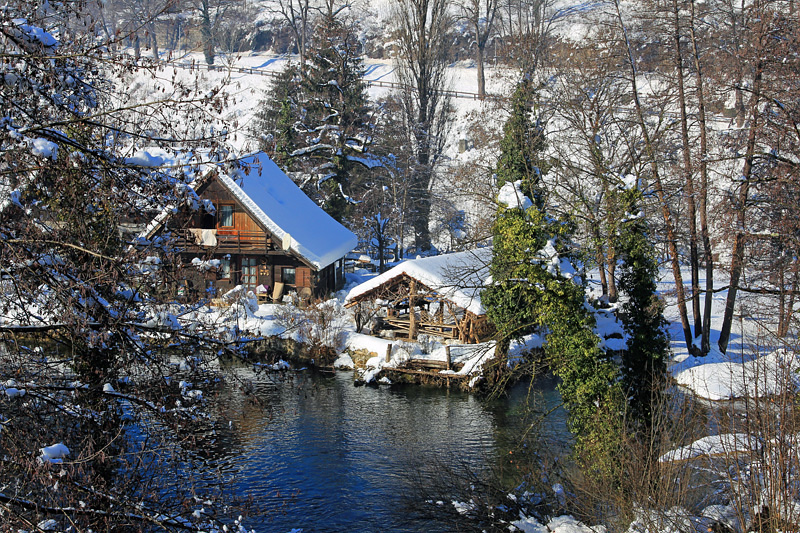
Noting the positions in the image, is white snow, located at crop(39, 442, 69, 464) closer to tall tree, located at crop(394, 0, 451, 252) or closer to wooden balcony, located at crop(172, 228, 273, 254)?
wooden balcony, located at crop(172, 228, 273, 254)

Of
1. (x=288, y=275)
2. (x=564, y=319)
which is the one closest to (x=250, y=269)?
(x=288, y=275)

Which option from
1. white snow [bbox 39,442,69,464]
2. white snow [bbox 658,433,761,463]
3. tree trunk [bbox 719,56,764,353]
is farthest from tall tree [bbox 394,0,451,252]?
white snow [bbox 39,442,69,464]

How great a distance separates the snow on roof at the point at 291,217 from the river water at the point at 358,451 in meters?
9.67

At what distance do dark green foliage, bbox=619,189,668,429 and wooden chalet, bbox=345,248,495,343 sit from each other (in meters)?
9.89

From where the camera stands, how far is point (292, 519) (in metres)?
12.5

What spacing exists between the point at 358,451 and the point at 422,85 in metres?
31.7

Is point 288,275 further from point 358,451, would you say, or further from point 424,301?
point 358,451

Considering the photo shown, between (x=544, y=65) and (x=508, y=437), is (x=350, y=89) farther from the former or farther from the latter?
(x=508, y=437)

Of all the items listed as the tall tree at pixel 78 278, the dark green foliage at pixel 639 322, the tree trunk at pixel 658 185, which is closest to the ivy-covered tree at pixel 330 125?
the tree trunk at pixel 658 185

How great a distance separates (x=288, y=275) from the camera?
31.2 meters

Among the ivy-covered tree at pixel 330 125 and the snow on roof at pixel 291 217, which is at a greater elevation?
the ivy-covered tree at pixel 330 125

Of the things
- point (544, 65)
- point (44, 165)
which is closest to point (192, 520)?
point (44, 165)

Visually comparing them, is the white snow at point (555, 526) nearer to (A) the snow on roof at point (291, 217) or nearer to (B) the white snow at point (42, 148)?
(B) the white snow at point (42, 148)

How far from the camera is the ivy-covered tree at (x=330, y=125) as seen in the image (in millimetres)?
38344
